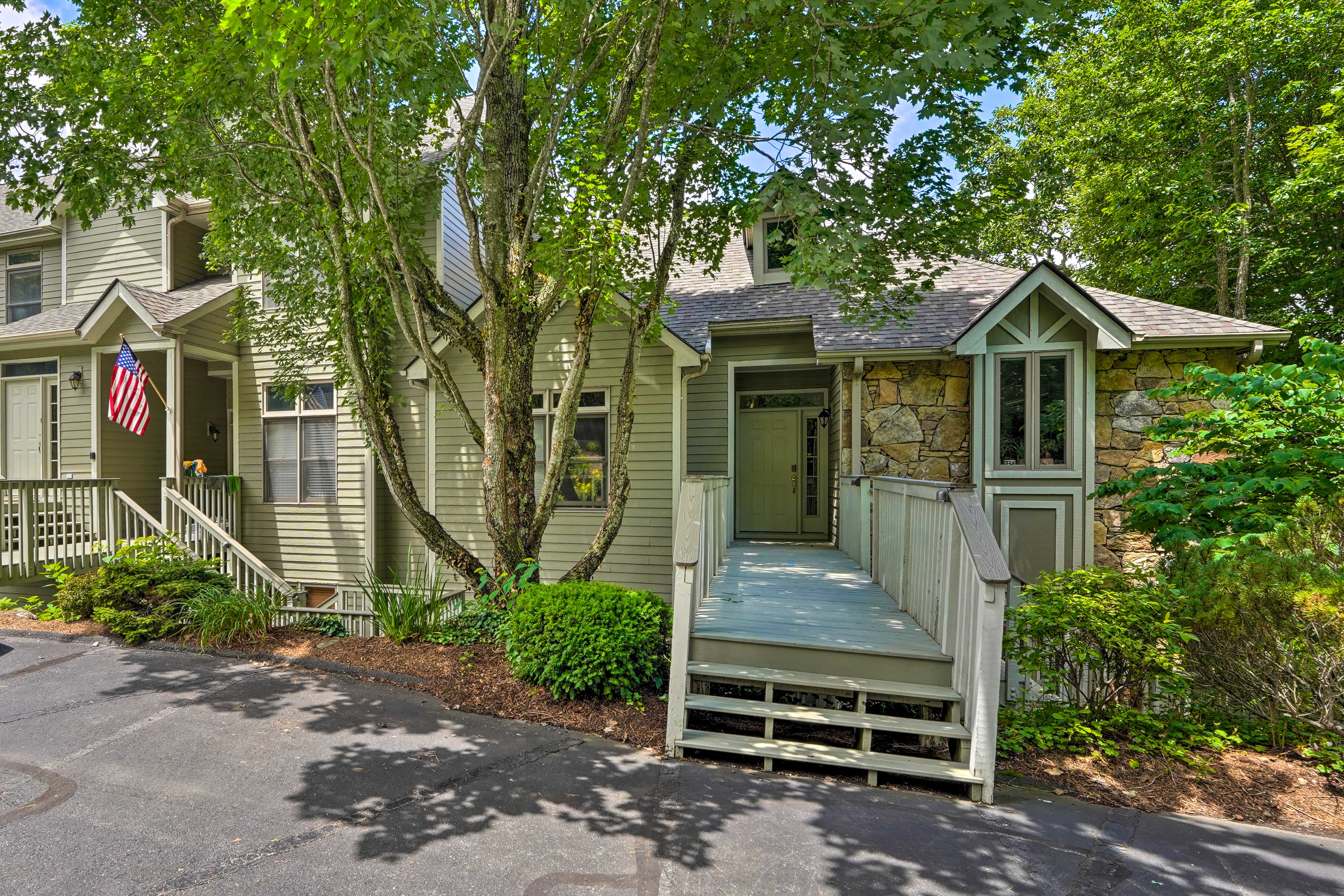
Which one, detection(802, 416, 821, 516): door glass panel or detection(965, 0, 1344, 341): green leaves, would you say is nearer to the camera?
detection(802, 416, 821, 516): door glass panel

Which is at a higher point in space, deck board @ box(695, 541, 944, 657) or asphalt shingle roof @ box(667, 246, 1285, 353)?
asphalt shingle roof @ box(667, 246, 1285, 353)

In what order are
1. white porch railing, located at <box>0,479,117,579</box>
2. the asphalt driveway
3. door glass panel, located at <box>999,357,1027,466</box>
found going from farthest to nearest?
door glass panel, located at <box>999,357,1027,466</box>
white porch railing, located at <box>0,479,117,579</box>
the asphalt driveway

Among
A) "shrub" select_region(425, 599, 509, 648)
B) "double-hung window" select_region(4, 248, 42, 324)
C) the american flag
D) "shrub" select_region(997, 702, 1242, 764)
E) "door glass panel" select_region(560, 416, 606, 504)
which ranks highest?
"double-hung window" select_region(4, 248, 42, 324)

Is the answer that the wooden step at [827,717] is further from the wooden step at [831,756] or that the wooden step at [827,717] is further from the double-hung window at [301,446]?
the double-hung window at [301,446]

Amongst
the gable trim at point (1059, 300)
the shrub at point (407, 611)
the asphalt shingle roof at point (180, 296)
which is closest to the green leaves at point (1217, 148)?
the gable trim at point (1059, 300)

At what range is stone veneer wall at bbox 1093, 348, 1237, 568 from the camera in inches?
286

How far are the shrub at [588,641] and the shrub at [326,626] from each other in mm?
2387

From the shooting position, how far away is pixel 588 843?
289cm

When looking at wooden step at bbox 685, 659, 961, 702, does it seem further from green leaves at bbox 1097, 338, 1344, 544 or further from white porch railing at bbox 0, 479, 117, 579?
white porch railing at bbox 0, 479, 117, 579

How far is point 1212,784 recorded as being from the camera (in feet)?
11.3

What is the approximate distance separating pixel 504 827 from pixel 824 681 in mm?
1989

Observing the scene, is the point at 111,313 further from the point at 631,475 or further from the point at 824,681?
the point at 824,681

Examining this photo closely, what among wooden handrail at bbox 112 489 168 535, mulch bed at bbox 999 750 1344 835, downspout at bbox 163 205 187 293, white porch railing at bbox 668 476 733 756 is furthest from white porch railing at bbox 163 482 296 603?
mulch bed at bbox 999 750 1344 835

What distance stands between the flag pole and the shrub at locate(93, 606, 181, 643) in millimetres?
3593
